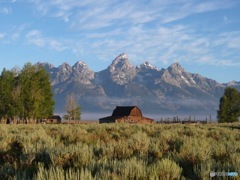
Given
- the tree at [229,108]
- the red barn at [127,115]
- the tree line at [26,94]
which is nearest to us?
the tree line at [26,94]

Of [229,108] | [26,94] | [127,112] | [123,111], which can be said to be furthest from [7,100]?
[229,108]

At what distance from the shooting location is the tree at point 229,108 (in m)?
102

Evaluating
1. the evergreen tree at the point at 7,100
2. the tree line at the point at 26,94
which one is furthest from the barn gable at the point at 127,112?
the evergreen tree at the point at 7,100

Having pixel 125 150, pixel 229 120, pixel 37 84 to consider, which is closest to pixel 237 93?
pixel 229 120

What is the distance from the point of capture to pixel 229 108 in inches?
4085

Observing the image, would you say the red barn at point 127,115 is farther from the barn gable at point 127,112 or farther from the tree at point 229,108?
the tree at point 229,108

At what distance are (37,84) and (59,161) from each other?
6683 centimetres

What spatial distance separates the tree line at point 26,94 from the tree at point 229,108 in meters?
54.3

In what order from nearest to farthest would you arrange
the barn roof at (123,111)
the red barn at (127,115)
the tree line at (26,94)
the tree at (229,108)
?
1. the tree line at (26,94)
2. the tree at (229,108)
3. the red barn at (127,115)
4. the barn roof at (123,111)

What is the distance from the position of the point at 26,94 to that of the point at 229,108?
63.5 metres

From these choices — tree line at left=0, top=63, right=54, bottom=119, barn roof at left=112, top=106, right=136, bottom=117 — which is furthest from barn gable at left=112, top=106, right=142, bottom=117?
tree line at left=0, top=63, right=54, bottom=119

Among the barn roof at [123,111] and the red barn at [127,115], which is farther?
the barn roof at [123,111]

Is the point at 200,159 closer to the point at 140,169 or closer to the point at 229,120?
the point at 140,169

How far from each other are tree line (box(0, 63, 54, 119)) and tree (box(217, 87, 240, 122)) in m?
54.3
